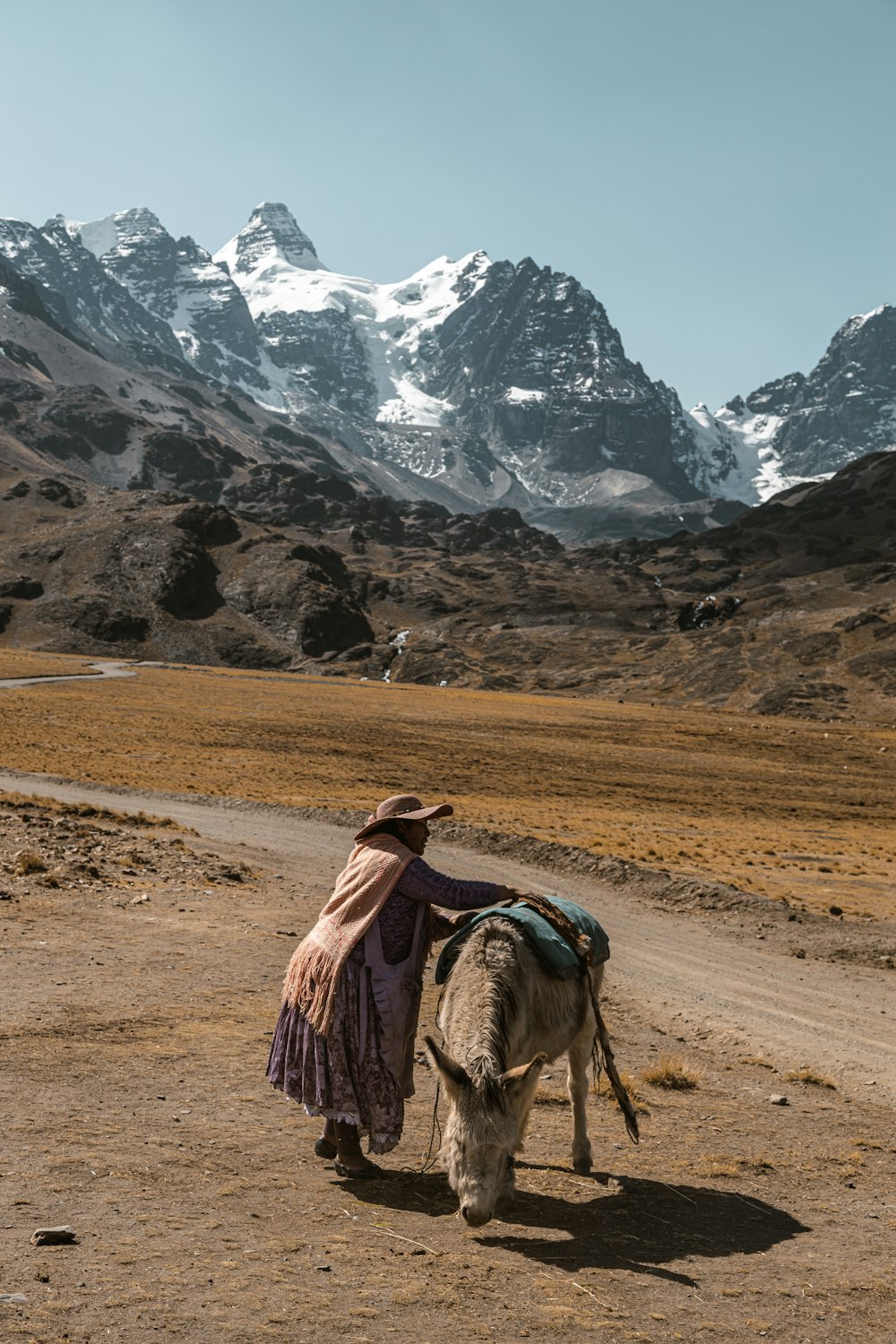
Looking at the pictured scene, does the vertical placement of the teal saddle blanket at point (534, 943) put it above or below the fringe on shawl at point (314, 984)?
above

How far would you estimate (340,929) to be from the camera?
8.40 meters

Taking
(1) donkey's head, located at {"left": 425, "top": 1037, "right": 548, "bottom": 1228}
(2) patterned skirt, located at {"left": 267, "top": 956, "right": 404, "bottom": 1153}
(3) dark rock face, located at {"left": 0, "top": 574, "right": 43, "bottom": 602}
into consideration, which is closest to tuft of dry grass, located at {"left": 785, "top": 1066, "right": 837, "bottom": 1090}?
(2) patterned skirt, located at {"left": 267, "top": 956, "right": 404, "bottom": 1153}

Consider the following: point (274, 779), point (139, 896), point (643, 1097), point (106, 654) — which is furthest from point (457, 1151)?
point (106, 654)

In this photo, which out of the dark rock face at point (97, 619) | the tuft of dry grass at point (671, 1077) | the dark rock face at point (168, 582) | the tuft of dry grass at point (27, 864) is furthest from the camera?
the dark rock face at point (168, 582)

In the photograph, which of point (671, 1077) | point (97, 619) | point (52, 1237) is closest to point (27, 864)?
point (671, 1077)

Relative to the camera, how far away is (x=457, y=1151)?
693 cm

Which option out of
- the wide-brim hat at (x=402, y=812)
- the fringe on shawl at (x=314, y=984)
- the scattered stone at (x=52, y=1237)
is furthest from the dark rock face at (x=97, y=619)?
the scattered stone at (x=52, y=1237)

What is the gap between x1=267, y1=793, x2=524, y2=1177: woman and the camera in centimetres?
822

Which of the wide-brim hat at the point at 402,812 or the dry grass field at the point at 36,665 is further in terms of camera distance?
the dry grass field at the point at 36,665

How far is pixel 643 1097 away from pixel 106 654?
171 metres

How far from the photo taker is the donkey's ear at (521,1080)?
692 cm

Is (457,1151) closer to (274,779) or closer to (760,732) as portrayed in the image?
(274,779)

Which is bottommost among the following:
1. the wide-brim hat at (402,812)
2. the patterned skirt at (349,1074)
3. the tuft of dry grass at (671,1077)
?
the tuft of dry grass at (671,1077)

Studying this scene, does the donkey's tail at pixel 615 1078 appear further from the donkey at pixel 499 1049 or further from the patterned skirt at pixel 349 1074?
the patterned skirt at pixel 349 1074
